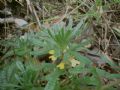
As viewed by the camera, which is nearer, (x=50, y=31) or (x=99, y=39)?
(x=50, y=31)

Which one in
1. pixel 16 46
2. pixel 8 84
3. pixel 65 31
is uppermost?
pixel 65 31

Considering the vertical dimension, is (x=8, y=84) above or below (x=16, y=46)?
below

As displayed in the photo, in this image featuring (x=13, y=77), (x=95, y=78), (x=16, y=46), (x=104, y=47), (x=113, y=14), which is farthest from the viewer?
(x=113, y=14)

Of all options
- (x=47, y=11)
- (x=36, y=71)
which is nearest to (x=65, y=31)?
(x=36, y=71)

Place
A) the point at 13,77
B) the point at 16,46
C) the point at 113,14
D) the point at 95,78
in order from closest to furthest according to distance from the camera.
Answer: the point at 95,78 < the point at 13,77 < the point at 16,46 < the point at 113,14

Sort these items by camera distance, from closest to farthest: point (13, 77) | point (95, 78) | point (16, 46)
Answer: point (95, 78) → point (13, 77) → point (16, 46)

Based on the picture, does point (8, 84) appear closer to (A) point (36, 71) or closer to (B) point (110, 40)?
(A) point (36, 71)

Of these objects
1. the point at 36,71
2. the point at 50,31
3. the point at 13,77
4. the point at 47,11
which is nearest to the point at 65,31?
the point at 50,31

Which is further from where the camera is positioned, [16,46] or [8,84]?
[16,46]

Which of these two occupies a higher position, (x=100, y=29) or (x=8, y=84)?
(x=100, y=29)

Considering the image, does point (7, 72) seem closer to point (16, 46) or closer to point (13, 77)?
point (13, 77)
